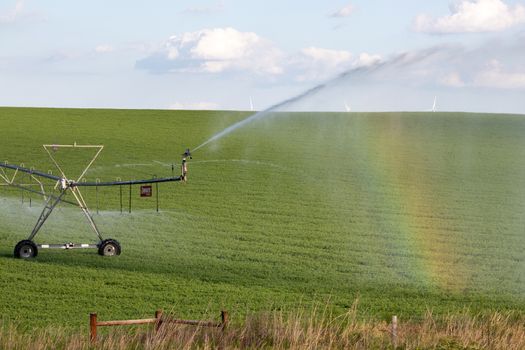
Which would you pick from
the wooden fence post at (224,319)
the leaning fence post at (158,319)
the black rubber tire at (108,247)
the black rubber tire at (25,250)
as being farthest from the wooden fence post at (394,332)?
the black rubber tire at (25,250)

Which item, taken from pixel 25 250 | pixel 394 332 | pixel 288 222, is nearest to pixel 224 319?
pixel 394 332

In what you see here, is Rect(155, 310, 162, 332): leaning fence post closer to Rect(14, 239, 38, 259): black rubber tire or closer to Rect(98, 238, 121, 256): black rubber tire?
Rect(98, 238, 121, 256): black rubber tire

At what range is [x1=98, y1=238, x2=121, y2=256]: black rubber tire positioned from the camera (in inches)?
987

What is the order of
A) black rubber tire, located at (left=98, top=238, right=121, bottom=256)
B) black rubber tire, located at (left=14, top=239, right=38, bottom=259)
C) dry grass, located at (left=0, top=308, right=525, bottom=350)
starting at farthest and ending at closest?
black rubber tire, located at (left=98, top=238, right=121, bottom=256) → black rubber tire, located at (left=14, top=239, right=38, bottom=259) → dry grass, located at (left=0, top=308, right=525, bottom=350)

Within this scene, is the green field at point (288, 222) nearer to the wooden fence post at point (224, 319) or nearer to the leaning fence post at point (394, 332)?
the wooden fence post at point (224, 319)

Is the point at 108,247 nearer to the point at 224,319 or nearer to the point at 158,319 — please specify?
the point at 158,319

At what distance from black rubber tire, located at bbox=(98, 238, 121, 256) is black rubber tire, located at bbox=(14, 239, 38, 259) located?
5.30 ft

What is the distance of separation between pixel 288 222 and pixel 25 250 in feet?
35.1

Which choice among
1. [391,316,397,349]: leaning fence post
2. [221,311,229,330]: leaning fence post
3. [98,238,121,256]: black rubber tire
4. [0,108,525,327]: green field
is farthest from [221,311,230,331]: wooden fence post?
[98,238,121,256]: black rubber tire

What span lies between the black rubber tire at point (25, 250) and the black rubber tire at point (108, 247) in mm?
1616

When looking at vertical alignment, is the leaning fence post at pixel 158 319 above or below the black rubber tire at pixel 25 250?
above

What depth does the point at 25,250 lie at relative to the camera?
24953 mm

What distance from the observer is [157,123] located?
65562 mm

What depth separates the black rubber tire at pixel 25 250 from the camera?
24.9 meters
